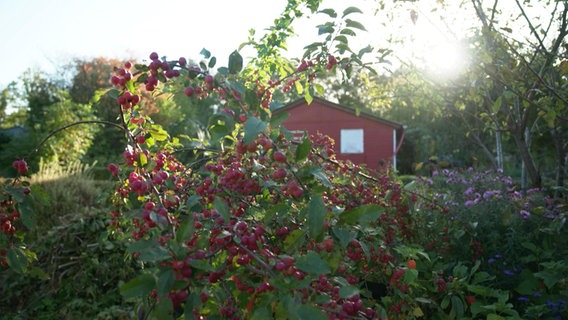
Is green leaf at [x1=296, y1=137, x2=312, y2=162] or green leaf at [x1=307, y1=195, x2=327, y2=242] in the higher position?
green leaf at [x1=296, y1=137, x2=312, y2=162]

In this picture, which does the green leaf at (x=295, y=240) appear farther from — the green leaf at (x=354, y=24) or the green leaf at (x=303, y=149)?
the green leaf at (x=354, y=24)

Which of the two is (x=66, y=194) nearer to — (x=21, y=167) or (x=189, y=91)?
(x=21, y=167)

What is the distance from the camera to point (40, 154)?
38.4 feet

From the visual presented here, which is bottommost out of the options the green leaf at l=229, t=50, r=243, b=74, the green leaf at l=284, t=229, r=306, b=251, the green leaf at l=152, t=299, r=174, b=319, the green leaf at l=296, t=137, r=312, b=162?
the green leaf at l=152, t=299, r=174, b=319

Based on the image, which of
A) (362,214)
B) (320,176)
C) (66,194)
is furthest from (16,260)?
(66,194)

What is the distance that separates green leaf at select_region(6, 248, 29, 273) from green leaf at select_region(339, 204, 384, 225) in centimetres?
113

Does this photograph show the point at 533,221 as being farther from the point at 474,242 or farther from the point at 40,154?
the point at 40,154

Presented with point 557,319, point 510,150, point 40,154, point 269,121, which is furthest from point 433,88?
point 510,150

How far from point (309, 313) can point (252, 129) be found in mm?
474

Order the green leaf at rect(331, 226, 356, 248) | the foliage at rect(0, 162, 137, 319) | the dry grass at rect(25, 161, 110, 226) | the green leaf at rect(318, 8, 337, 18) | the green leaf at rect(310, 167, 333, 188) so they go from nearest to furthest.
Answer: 1. the green leaf at rect(331, 226, 356, 248)
2. the green leaf at rect(310, 167, 333, 188)
3. the green leaf at rect(318, 8, 337, 18)
4. the foliage at rect(0, 162, 137, 319)
5. the dry grass at rect(25, 161, 110, 226)

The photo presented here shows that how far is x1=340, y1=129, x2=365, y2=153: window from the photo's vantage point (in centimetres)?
1905

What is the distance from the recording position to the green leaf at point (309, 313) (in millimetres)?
1056

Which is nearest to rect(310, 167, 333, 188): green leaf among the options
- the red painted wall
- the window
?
the red painted wall

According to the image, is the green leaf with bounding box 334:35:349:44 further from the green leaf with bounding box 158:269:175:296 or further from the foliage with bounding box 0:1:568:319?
the green leaf with bounding box 158:269:175:296
